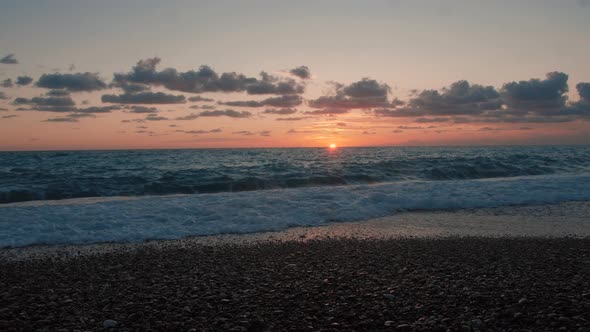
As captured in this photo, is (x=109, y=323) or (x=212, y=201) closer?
(x=109, y=323)

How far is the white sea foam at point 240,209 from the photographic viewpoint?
12.8 meters

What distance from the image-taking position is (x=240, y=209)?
1606 cm

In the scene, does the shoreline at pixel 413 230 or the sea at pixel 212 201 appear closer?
the shoreline at pixel 413 230

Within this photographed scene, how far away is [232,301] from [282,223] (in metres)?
7.80

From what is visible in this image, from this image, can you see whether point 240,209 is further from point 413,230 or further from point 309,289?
point 309,289

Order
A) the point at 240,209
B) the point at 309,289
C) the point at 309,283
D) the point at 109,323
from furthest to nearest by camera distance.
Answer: the point at 240,209 → the point at 309,283 → the point at 309,289 → the point at 109,323

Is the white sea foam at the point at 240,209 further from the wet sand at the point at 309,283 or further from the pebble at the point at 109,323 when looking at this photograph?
the pebble at the point at 109,323

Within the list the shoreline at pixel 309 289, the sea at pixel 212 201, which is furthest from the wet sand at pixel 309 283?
the sea at pixel 212 201

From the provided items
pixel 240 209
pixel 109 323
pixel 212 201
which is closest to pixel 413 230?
pixel 240 209

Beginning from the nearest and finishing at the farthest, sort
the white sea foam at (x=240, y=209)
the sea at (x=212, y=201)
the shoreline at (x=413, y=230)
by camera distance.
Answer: the shoreline at (x=413, y=230)
the white sea foam at (x=240, y=209)
the sea at (x=212, y=201)

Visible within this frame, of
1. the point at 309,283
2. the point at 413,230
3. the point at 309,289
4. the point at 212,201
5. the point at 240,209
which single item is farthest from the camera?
the point at 212,201

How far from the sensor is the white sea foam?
12812mm

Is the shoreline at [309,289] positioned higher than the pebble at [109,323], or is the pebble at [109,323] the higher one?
the pebble at [109,323]

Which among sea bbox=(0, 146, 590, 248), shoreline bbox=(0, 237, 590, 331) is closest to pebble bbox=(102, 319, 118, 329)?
shoreline bbox=(0, 237, 590, 331)
